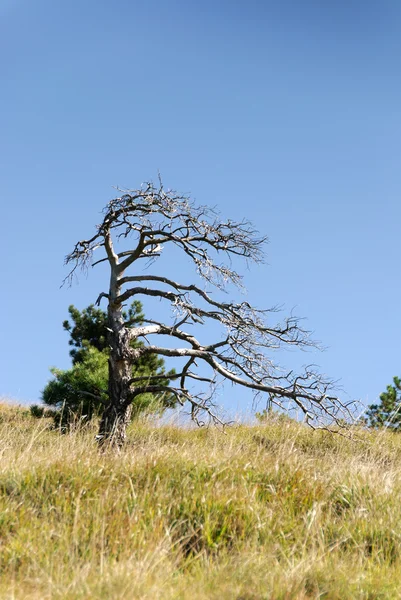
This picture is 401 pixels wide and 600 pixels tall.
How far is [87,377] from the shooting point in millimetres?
16078

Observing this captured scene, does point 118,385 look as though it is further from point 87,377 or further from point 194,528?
Result: point 194,528

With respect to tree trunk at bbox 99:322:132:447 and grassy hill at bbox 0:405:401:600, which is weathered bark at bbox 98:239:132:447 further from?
grassy hill at bbox 0:405:401:600

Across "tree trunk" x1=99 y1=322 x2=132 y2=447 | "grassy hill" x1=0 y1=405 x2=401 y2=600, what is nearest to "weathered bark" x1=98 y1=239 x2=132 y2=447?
"tree trunk" x1=99 y1=322 x2=132 y2=447

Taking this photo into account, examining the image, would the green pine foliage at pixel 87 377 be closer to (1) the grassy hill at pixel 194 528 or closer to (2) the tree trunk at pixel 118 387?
(2) the tree trunk at pixel 118 387

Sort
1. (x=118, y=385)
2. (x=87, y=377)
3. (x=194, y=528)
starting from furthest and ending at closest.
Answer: (x=87, y=377) → (x=118, y=385) → (x=194, y=528)

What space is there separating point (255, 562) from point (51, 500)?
2.34 m

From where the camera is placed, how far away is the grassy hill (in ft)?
16.4

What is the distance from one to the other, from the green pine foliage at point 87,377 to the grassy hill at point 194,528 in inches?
276

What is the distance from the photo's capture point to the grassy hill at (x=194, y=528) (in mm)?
5008

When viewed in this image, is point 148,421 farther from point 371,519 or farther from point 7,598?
point 7,598

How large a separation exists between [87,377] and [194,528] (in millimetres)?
10107

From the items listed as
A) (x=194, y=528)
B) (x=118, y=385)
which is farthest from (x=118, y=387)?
(x=194, y=528)

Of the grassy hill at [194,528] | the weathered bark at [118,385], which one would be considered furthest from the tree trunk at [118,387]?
the grassy hill at [194,528]

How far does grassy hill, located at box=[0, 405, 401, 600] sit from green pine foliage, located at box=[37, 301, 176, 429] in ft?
23.0
